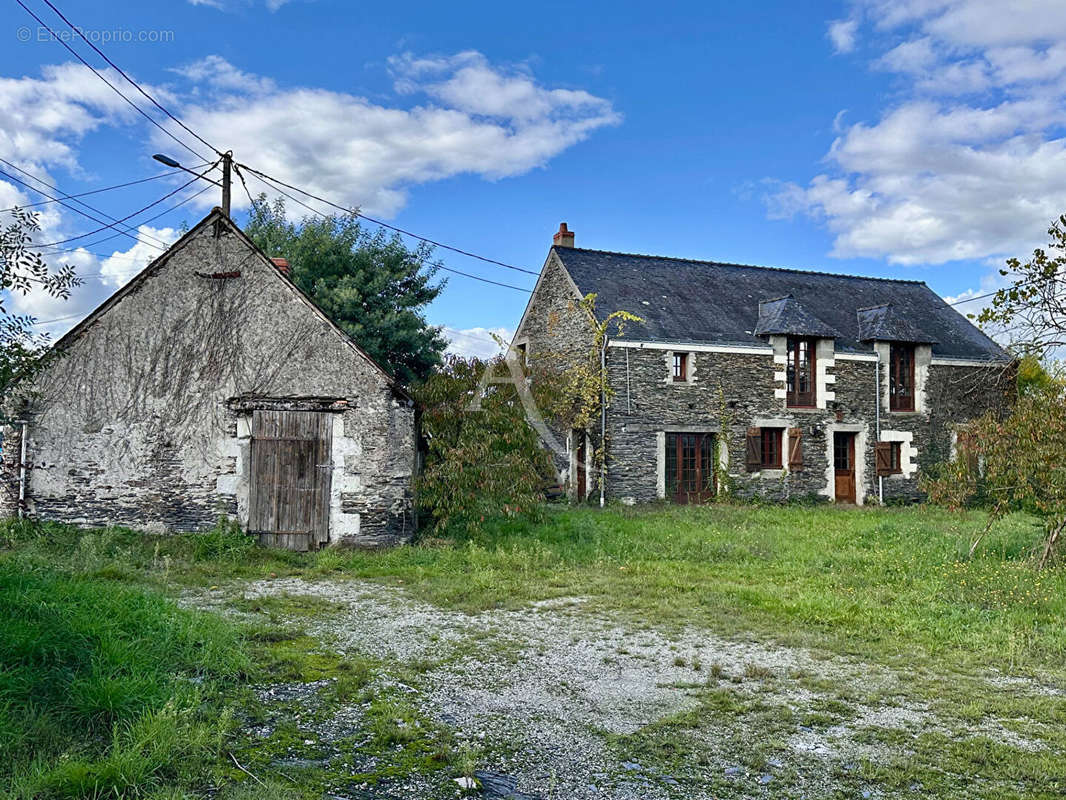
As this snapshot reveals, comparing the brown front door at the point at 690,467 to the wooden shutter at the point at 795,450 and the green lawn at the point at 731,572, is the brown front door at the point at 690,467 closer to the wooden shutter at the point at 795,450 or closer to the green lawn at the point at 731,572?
the wooden shutter at the point at 795,450

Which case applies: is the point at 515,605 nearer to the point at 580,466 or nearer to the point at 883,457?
the point at 580,466

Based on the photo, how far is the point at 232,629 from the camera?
267 inches

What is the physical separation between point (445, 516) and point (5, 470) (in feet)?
20.7

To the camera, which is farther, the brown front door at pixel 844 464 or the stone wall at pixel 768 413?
the brown front door at pixel 844 464

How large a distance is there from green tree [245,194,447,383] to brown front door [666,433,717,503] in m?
8.37

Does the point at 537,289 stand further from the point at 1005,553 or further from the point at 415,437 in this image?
the point at 1005,553

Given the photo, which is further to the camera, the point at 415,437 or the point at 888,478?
the point at 888,478

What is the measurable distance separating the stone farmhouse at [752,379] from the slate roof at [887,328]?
45 millimetres

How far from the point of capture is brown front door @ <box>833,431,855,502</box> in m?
21.9

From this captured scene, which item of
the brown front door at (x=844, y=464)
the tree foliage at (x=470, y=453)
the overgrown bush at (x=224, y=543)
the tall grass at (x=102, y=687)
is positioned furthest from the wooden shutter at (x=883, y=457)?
the tall grass at (x=102, y=687)

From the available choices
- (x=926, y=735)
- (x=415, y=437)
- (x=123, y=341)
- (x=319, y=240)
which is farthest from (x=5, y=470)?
(x=319, y=240)

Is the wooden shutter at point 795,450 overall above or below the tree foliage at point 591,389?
below

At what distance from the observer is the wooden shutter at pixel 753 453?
813 inches

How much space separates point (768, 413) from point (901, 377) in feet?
15.6
